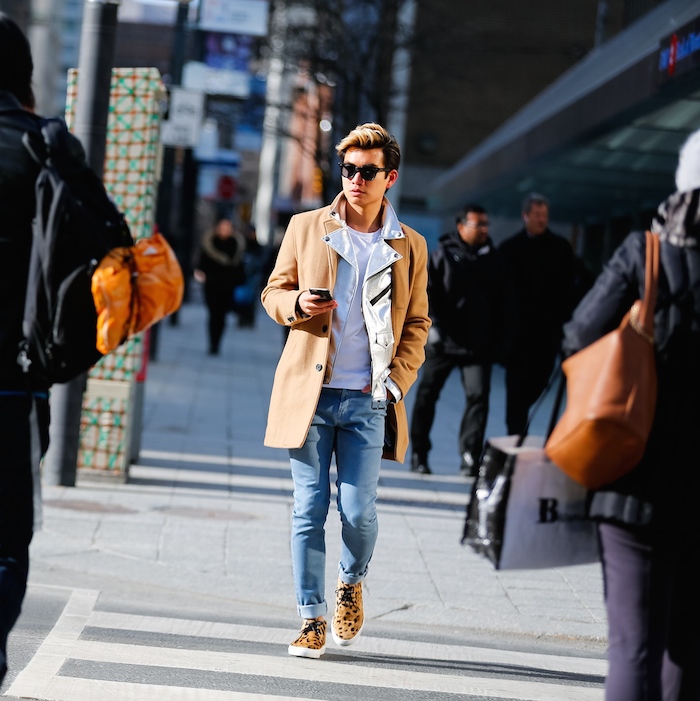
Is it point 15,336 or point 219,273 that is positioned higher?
point 15,336

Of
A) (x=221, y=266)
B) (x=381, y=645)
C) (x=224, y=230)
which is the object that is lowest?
(x=381, y=645)

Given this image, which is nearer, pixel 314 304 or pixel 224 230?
pixel 314 304

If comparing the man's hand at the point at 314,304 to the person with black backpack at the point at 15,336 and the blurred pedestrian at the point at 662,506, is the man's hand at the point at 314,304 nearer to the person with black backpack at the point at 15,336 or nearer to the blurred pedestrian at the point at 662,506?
the person with black backpack at the point at 15,336

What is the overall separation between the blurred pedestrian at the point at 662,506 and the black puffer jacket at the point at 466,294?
6.54 meters

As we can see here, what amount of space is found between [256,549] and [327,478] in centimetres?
251

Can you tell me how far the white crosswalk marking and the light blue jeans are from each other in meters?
0.27

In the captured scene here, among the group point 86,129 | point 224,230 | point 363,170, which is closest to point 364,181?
point 363,170

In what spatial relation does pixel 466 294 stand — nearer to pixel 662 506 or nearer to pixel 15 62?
pixel 15 62

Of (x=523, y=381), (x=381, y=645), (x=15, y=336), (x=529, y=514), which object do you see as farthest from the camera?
(x=523, y=381)

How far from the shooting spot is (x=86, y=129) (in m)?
8.88

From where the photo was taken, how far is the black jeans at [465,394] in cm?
1020

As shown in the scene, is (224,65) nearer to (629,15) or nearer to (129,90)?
(629,15)

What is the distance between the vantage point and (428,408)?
1048cm

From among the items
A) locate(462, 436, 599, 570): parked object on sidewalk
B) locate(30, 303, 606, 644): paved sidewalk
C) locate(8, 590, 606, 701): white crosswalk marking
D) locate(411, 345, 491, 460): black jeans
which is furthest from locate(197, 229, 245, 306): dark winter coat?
locate(462, 436, 599, 570): parked object on sidewalk
